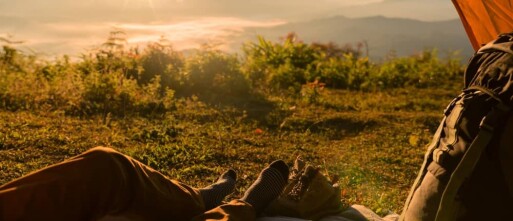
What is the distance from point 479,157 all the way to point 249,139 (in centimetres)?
401

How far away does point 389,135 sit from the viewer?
7117 millimetres

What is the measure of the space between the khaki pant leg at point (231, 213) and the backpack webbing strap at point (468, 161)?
104 centimetres

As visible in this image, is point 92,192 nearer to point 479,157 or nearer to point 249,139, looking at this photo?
point 479,157

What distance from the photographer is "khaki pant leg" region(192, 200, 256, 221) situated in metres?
3.17

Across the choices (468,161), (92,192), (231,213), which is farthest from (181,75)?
(468,161)

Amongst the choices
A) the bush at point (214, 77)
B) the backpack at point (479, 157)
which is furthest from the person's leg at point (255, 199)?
the bush at point (214, 77)

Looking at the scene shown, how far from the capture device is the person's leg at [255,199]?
10.5ft

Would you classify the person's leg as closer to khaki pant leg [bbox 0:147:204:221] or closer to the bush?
khaki pant leg [bbox 0:147:204:221]

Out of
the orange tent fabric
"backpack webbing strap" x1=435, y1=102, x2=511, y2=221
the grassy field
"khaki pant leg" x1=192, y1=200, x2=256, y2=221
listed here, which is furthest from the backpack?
the grassy field

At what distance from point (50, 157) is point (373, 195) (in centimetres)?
296

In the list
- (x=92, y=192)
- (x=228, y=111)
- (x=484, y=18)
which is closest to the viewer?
(x=92, y=192)

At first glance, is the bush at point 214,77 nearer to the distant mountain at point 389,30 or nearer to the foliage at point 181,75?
the foliage at point 181,75

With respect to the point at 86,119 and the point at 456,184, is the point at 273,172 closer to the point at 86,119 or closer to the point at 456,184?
the point at 456,184

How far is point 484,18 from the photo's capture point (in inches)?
174
